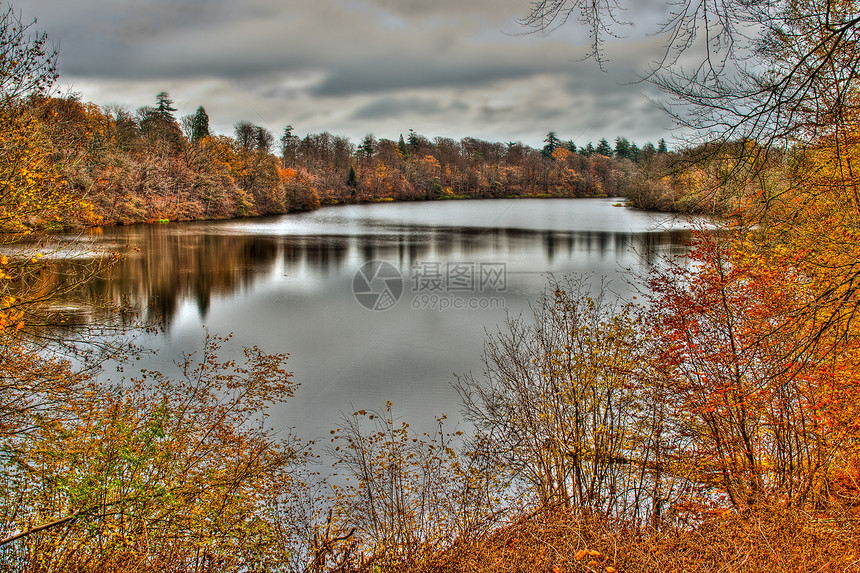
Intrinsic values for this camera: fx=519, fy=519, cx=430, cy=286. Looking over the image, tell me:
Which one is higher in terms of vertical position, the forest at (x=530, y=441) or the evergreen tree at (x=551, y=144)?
the evergreen tree at (x=551, y=144)

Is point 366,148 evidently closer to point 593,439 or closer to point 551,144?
point 551,144

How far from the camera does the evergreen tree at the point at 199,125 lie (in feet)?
191

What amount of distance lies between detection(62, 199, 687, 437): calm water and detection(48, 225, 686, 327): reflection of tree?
101 mm

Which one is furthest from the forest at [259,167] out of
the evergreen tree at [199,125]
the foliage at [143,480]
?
the foliage at [143,480]

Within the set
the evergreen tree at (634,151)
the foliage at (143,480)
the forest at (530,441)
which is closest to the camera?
the forest at (530,441)

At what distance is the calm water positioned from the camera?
12508 mm

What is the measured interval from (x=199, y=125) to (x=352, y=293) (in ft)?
156

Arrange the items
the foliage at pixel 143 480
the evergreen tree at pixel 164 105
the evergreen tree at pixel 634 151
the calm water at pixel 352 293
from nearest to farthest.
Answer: the foliage at pixel 143 480 → the calm water at pixel 352 293 → the evergreen tree at pixel 164 105 → the evergreen tree at pixel 634 151

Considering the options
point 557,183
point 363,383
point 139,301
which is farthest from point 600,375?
point 557,183

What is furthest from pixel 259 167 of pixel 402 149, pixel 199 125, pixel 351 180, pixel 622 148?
pixel 622 148

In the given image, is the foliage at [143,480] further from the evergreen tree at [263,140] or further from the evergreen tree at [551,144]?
the evergreen tree at [551,144]

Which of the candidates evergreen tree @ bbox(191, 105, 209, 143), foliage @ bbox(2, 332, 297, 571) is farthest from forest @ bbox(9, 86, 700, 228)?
foliage @ bbox(2, 332, 297, 571)

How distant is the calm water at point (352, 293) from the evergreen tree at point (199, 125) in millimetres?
21273

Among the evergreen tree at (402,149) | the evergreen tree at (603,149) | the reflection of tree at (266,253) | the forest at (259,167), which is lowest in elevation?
the reflection of tree at (266,253)
